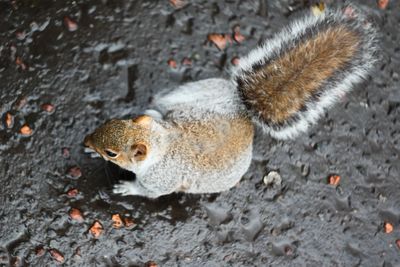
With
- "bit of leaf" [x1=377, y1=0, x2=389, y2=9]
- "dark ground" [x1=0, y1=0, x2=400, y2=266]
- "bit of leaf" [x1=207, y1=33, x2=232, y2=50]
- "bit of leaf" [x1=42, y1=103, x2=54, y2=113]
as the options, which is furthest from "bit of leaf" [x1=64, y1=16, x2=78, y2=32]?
"bit of leaf" [x1=377, y1=0, x2=389, y2=9]

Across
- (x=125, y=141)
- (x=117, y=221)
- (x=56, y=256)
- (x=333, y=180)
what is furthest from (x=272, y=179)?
(x=56, y=256)

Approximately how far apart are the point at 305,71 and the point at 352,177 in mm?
655

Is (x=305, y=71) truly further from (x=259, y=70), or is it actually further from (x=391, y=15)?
(x=391, y=15)

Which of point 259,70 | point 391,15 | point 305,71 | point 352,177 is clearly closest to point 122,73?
point 259,70

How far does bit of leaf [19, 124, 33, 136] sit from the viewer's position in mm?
2119

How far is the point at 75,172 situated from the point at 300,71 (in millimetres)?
885

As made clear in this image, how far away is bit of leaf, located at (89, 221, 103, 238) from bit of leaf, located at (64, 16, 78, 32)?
74 centimetres

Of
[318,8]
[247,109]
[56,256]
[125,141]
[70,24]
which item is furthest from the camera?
[318,8]

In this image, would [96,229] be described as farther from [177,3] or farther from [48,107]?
[177,3]

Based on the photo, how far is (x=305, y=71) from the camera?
1.81 meters

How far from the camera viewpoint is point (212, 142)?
1.81 meters

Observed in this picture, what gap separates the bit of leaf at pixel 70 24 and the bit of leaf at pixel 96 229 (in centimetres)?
74

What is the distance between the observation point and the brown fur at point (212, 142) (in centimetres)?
181

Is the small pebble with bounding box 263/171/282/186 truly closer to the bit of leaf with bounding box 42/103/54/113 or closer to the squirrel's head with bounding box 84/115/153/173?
the squirrel's head with bounding box 84/115/153/173
